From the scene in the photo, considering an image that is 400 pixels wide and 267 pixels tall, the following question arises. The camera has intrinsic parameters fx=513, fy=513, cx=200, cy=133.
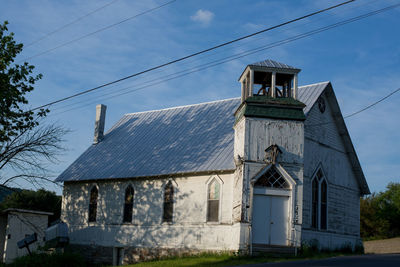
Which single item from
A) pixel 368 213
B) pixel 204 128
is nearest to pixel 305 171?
pixel 204 128

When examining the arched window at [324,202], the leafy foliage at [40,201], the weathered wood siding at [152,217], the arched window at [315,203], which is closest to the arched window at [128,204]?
the weathered wood siding at [152,217]

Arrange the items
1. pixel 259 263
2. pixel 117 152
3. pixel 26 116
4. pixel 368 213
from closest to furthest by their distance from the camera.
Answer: pixel 259 263 < pixel 26 116 < pixel 117 152 < pixel 368 213

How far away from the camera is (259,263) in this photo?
18422 mm

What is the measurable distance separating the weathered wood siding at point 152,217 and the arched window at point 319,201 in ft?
13.5

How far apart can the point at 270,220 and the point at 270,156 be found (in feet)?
8.73

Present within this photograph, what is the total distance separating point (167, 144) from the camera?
91.9 feet

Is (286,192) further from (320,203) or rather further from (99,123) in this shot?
(99,123)

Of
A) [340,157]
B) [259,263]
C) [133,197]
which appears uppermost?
[340,157]

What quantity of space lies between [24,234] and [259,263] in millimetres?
17658

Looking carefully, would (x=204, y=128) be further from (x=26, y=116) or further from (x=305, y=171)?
(x=26, y=116)

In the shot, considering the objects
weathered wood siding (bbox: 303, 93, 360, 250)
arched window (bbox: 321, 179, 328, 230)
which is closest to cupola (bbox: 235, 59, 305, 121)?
weathered wood siding (bbox: 303, 93, 360, 250)

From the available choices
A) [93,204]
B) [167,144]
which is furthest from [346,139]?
[93,204]

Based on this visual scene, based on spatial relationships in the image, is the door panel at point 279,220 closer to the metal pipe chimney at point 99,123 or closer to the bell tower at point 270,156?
the bell tower at point 270,156

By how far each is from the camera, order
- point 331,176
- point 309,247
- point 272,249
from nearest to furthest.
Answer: point 272,249 < point 309,247 < point 331,176
